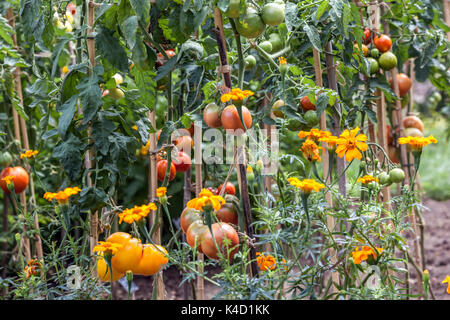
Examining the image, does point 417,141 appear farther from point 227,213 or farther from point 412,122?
point 412,122

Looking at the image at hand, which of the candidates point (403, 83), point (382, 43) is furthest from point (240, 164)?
point (403, 83)

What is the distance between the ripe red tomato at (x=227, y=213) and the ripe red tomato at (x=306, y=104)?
0.30 m

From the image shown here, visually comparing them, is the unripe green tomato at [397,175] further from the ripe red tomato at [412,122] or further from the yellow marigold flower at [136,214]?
the ripe red tomato at [412,122]

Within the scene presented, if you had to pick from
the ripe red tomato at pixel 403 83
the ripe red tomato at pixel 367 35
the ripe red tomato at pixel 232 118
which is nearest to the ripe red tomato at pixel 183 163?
the ripe red tomato at pixel 232 118

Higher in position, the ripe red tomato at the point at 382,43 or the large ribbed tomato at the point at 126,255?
the ripe red tomato at the point at 382,43

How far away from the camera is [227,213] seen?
103cm

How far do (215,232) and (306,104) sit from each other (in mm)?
417

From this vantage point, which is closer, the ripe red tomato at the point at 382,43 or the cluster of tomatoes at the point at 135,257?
the cluster of tomatoes at the point at 135,257

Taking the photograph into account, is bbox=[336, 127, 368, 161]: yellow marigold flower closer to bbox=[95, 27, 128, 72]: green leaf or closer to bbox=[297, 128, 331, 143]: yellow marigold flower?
bbox=[297, 128, 331, 143]: yellow marigold flower

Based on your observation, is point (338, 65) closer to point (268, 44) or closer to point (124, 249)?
point (268, 44)

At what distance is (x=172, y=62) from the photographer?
3.46ft

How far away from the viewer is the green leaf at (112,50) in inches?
38.5
